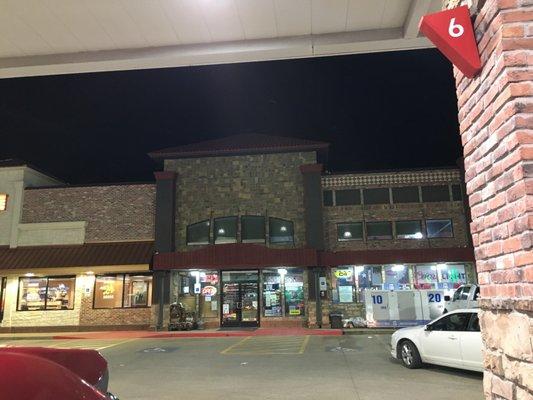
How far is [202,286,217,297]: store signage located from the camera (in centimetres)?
2527

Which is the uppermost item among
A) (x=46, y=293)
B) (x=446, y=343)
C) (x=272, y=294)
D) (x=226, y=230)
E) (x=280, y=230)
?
(x=226, y=230)

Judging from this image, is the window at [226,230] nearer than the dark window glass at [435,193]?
No

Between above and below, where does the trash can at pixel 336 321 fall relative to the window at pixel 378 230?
below

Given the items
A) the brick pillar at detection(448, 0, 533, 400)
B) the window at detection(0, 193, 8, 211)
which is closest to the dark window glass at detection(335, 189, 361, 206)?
the window at detection(0, 193, 8, 211)

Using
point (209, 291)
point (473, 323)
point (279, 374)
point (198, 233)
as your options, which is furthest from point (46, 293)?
point (473, 323)

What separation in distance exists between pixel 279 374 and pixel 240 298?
46.3 feet

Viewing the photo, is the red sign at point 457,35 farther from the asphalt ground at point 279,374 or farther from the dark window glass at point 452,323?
the dark window glass at point 452,323

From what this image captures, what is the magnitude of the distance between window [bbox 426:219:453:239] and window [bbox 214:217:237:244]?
10.8m

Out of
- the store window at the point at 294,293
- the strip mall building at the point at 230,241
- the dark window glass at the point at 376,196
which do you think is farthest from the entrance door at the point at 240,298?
the dark window glass at the point at 376,196

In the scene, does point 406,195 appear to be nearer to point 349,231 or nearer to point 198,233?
point 349,231

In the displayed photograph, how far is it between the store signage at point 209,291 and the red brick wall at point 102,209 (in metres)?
4.30

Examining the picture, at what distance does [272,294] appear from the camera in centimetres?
2486

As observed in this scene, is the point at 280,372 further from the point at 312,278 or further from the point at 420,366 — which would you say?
the point at 312,278

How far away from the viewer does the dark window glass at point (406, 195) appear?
2578cm
